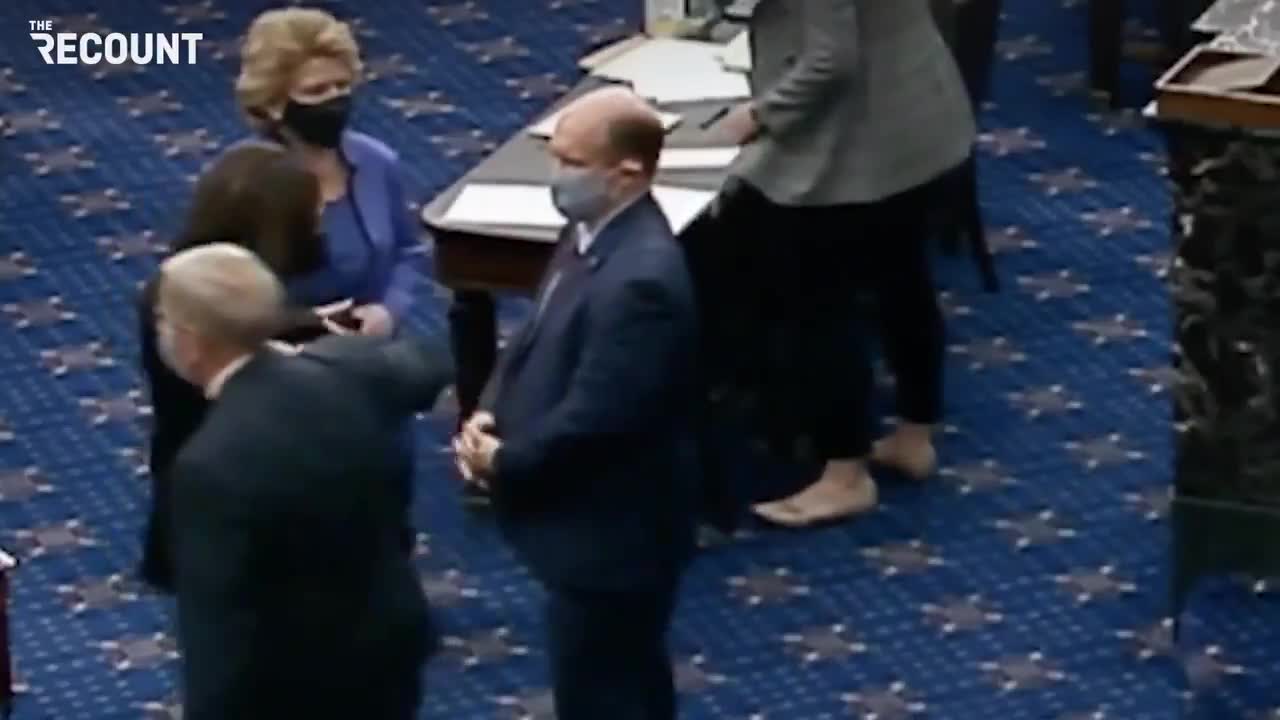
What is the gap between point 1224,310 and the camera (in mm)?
6605

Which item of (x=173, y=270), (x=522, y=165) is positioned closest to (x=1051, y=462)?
(x=522, y=165)

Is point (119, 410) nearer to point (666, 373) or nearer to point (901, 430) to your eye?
point (901, 430)

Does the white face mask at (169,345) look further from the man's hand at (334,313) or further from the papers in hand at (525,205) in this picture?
the papers in hand at (525,205)

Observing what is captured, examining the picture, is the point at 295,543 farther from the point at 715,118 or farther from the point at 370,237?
the point at 715,118

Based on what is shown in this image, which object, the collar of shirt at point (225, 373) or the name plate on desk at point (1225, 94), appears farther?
the name plate on desk at point (1225, 94)

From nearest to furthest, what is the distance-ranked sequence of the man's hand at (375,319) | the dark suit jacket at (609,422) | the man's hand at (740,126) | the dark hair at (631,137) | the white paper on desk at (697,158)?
the dark suit jacket at (609,422)
the dark hair at (631,137)
the man's hand at (375,319)
the man's hand at (740,126)
the white paper on desk at (697,158)

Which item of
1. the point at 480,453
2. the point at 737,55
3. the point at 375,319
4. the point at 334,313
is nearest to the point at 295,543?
the point at 480,453

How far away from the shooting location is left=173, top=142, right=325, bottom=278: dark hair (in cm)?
561

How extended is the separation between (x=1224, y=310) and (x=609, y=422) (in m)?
1.64

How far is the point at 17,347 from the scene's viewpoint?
849cm

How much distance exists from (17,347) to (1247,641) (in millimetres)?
3353

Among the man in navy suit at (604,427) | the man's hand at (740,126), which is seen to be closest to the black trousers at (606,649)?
the man in navy suit at (604,427)

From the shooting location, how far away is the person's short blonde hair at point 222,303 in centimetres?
499

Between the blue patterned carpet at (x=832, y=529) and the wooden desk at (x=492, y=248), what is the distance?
1.44ft
